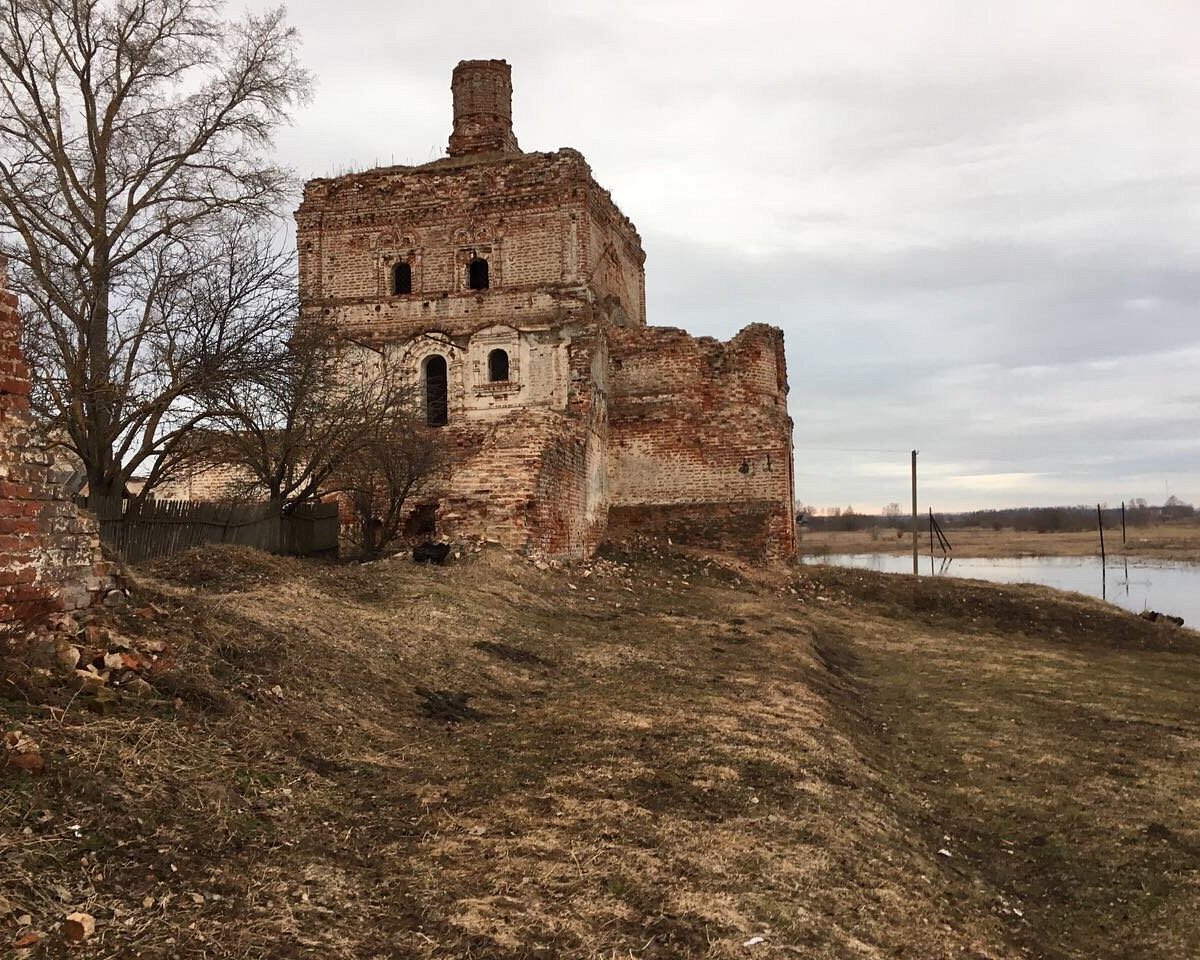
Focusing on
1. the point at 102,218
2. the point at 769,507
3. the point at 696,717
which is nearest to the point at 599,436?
the point at 769,507

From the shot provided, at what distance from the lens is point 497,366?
60.0 feet

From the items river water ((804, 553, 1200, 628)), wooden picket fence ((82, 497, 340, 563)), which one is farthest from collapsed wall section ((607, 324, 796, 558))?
wooden picket fence ((82, 497, 340, 563))

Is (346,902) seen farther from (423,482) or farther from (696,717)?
(423,482)

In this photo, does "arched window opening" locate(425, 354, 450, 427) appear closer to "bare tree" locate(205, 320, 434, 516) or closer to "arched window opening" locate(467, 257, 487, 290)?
"arched window opening" locate(467, 257, 487, 290)

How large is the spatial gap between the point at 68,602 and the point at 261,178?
41.4 ft

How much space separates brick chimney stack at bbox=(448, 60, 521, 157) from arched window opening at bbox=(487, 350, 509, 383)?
4.83 metres

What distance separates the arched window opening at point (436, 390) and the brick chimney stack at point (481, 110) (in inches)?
195

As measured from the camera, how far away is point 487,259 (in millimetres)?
18531

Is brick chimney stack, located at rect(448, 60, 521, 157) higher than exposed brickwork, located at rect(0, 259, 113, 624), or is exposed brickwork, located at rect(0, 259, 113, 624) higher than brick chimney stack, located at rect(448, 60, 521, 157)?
brick chimney stack, located at rect(448, 60, 521, 157)

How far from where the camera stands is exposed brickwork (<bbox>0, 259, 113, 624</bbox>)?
4.39 meters

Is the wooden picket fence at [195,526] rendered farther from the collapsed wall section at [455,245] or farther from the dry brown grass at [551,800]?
the collapsed wall section at [455,245]

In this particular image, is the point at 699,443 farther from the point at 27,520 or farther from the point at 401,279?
the point at 27,520

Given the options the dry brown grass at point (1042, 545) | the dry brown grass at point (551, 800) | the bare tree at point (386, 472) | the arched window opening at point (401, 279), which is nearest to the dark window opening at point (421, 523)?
the bare tree at point (386, 472)

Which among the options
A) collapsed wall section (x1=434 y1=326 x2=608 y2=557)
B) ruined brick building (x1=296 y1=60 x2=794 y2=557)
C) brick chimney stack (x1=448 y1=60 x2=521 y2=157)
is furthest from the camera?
brick chimney stack (x1=448 y1=60 x2=521 y2=157)
